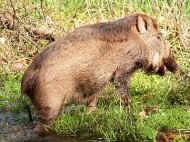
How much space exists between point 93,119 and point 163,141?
0.71 meters

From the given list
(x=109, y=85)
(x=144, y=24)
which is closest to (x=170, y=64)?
(x=144, y=24)

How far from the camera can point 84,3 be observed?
8922mm

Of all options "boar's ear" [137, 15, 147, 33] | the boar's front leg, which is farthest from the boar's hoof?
"boar's ear" [137, 15, 147, 33]

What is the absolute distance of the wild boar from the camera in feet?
18.1

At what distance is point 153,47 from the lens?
20.9 ft

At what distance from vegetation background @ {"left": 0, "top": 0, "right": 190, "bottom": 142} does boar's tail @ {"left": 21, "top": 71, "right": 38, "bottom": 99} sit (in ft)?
1.31

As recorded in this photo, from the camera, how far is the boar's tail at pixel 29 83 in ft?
18.0

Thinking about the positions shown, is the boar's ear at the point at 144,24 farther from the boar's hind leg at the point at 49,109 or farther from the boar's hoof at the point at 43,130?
the boar's hoof at the point at 43,130

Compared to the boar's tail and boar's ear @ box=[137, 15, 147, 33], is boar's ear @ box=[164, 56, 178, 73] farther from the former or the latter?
the boar's tail

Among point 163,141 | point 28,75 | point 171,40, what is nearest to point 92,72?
point 28,75

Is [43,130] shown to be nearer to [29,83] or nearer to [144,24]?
[29,83]

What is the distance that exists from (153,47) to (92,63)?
821 millimetres

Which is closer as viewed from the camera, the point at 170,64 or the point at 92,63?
the point at 92,63

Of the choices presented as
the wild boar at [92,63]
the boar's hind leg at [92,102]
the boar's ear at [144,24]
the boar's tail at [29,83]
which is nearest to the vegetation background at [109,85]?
the boar's hind leg at [92,102]
